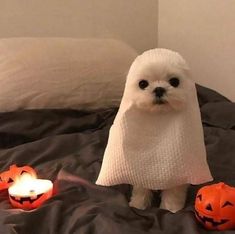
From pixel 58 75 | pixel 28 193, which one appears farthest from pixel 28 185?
pixel 58 75

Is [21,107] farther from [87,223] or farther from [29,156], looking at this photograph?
[87,223]

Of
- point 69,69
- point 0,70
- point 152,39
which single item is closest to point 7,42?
point 0,70

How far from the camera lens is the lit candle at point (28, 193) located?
0.90 meters

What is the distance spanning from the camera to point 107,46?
175 cm

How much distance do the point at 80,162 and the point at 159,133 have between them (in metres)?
0.34

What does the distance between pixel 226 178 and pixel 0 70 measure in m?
0.93

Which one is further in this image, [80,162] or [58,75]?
[58,75]

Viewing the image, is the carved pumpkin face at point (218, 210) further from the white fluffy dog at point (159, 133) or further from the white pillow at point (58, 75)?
the white pillow at point (58, 75)

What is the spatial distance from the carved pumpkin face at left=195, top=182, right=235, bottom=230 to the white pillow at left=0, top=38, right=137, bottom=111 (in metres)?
0.82

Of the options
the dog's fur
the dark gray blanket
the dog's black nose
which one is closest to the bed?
the dark gray blanket

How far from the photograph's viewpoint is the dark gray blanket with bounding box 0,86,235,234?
2.61 ft

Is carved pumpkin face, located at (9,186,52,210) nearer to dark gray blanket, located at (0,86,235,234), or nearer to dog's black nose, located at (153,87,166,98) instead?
dark gray blanket, located at (0,86,235,234)

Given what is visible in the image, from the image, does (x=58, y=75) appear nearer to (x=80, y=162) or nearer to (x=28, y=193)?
(x=80, y=162)

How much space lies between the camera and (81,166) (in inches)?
44.6
